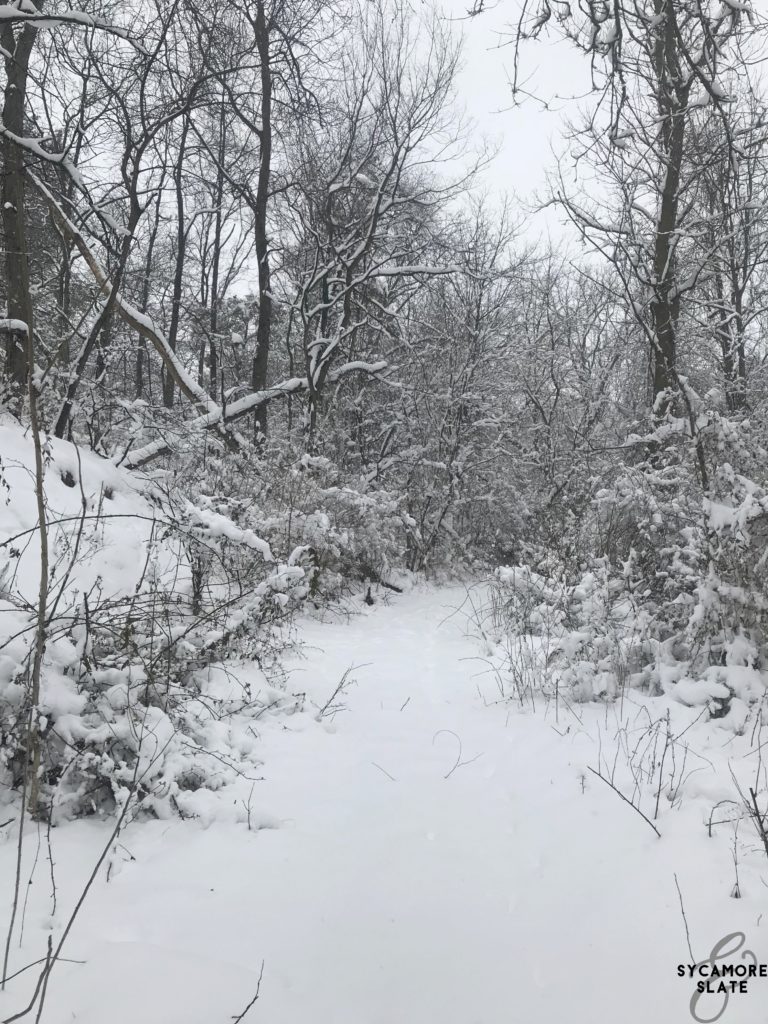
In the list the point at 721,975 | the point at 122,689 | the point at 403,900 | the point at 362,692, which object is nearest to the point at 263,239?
the point at 362,692

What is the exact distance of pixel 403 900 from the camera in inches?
83.7

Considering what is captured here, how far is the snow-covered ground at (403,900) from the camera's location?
65.6 inches

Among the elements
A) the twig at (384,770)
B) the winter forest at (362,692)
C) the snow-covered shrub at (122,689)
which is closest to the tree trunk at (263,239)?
the winter forest at (362,692)

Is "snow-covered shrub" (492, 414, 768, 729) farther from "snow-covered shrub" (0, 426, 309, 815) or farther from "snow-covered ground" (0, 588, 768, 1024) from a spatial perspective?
"snow-covered shrub" (0, 426, 309, 815)

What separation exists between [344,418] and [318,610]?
5.04 meters

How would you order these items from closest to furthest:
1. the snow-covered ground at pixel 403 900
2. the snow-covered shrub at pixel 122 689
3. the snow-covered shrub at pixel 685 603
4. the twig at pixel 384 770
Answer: the snow-covered ground at pixel 403 900 < the snow-covered shrub at pixel 122 689 < the twig at pixel 384 770 < the snow-covered shrub at pixel 685 603

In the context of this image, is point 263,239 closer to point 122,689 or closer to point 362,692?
point 362,692

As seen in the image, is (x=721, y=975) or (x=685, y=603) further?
(x=685, y=603)

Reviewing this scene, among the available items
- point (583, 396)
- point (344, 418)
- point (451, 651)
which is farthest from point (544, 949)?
point (583, 396)

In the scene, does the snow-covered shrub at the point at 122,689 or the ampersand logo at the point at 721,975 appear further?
the snow-covered shrub at the point at 122,689

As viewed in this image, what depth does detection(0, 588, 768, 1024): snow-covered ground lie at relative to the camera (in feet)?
5.47

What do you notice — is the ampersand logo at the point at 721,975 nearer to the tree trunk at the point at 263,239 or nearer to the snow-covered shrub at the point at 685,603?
the snow-covered shrub at the point at 685,603

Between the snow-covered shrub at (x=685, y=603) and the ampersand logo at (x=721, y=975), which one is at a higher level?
the snow-covered shrub at (x=685, y=603)

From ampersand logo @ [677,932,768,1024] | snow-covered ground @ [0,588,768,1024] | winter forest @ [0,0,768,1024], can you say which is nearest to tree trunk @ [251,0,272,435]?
winter forest @ [0,0,768,1024]
